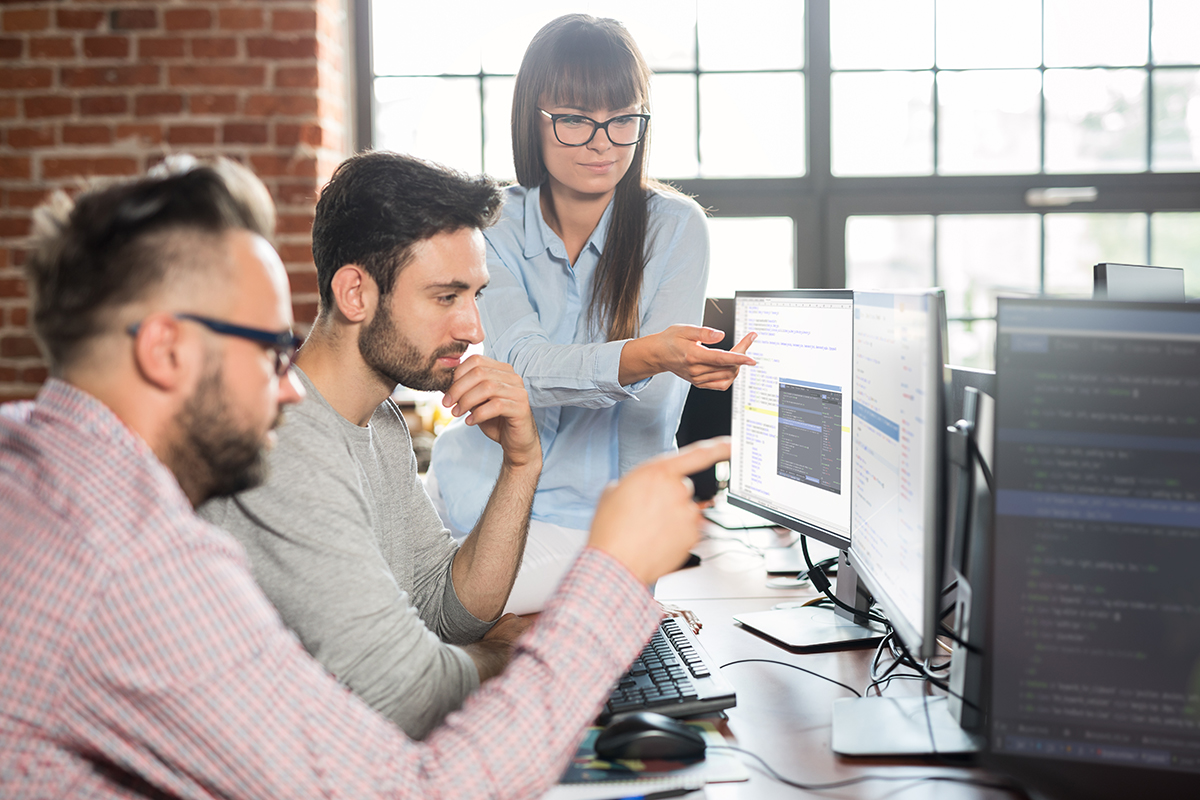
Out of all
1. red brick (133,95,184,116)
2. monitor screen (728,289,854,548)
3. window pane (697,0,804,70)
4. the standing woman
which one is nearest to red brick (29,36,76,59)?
red brick (133,95,184,116)

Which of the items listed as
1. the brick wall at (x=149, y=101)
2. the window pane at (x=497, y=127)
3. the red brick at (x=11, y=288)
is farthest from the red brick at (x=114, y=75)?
the window pane at (x=497, y=127)

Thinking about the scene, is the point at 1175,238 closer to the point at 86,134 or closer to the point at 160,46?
the point at 160,46

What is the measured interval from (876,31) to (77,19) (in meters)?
2.56

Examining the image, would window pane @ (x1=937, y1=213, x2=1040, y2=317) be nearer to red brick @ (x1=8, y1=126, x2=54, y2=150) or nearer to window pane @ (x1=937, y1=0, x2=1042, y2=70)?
window pane @ (x1=937, y1=0, x2=1042, y2=70)

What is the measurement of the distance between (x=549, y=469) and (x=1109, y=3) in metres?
2.71

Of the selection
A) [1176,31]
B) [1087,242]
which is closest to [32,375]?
[1087,242]

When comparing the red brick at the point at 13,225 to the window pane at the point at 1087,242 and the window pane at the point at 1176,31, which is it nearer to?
the window pane at the point at 1087,242

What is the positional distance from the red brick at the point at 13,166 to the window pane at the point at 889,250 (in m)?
2.65

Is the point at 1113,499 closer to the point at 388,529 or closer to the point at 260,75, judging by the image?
the point at 388,529

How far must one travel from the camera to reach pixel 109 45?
263cm

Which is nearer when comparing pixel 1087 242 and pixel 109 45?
pixel 109 45

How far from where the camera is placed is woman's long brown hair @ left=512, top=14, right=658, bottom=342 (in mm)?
1682

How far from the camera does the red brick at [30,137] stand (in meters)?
2.66

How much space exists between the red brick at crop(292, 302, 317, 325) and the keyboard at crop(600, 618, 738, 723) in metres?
1.86
